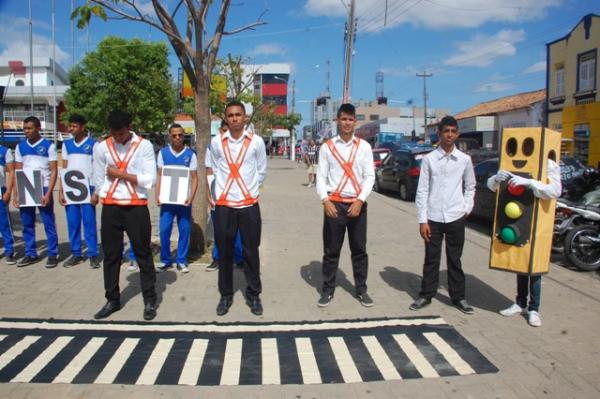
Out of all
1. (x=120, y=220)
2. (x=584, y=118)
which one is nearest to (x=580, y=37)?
(x=584, y=118)

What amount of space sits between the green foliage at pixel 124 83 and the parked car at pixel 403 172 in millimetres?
26728

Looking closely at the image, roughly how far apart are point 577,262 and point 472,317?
2.84 meters

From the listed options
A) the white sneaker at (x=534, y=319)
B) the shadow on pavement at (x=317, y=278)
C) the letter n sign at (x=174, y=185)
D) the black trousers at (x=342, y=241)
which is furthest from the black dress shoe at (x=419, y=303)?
the letter n sign at (x=174, y=185)

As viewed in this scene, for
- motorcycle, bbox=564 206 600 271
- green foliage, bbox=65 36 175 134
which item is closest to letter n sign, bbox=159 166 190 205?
motorcycle, bbox=564 206 600 271

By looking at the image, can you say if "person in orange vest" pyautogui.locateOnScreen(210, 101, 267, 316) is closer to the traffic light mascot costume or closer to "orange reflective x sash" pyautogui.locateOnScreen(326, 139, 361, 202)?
"orange reflective x sash" pyautogui.locateOnScreen(326, 139, 361, 202)

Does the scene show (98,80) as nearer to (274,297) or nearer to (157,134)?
(157,134)

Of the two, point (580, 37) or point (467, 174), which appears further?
point (580, 37)

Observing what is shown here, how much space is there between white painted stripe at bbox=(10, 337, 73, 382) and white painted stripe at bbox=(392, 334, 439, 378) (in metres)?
2.84

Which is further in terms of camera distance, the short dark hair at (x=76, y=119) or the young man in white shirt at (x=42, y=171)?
the young man in white shirt at (x=42, y=171)

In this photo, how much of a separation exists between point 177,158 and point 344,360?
3.66 metres

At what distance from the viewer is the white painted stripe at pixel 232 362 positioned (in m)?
3.72

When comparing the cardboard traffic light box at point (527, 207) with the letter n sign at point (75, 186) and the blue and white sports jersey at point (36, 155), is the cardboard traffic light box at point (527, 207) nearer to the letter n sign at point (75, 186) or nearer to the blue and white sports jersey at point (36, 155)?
the letter n sign at point (75, 186)

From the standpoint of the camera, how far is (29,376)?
146 inches

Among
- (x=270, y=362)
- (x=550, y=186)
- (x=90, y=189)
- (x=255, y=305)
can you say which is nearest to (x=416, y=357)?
(x=270, y=362)
